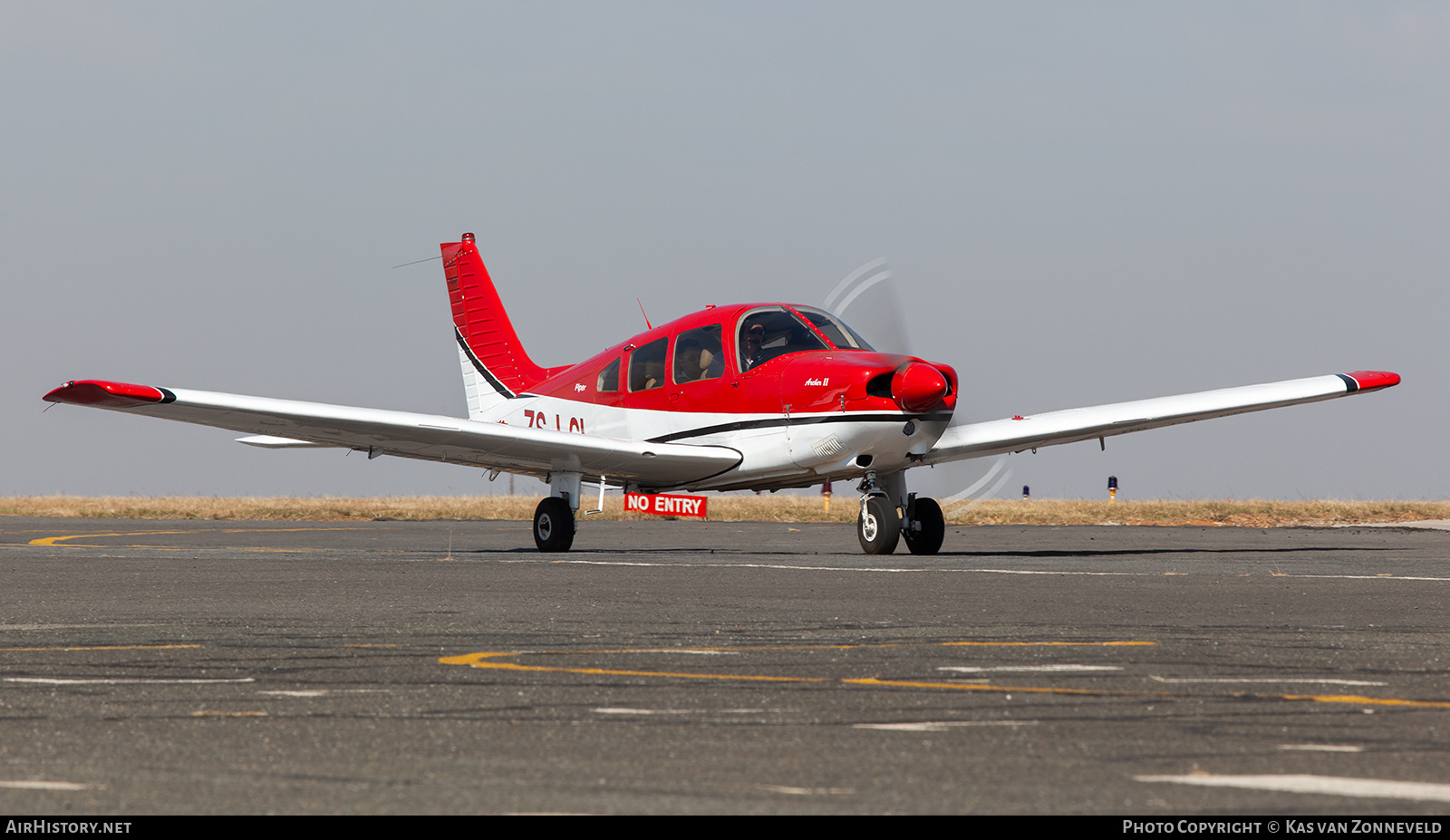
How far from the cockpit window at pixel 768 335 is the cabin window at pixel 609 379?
252 cm

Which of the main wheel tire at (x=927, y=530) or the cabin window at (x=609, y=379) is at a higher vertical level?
the cabin window at (x=609, y=379)

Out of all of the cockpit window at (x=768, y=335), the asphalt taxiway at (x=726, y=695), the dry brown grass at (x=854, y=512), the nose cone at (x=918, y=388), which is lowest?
the asphalt taxiway at (x=726, y=695)

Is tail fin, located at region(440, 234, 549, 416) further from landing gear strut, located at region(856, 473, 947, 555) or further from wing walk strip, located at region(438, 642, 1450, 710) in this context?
wing walk strip, located at region(438, 642, 1450, 710)

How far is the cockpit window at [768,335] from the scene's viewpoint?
17516 mm

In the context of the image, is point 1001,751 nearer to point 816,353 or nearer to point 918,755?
point 918,755

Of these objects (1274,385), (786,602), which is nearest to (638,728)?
(786,602)

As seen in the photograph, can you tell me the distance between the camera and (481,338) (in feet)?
78.5

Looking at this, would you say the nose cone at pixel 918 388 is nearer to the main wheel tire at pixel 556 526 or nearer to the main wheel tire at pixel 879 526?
the main wheel tire at pixel 879 526

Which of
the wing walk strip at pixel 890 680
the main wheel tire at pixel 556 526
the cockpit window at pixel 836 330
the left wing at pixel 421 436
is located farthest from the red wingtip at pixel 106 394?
the wing walk strip at pixel 890 680

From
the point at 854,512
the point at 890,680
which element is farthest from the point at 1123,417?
the point at 854,512

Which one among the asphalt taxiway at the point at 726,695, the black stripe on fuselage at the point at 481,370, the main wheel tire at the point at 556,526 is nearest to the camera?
the asphalt taxiway at the point at 726,695

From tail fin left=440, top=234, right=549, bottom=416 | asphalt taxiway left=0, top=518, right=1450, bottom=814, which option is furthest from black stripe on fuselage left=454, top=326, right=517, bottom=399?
asphalt taxiway left=0, top=518, right=1450, bottom=814

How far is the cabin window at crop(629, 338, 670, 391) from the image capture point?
18.8 m
